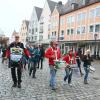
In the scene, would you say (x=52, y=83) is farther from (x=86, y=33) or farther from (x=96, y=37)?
(x=86, y=33)

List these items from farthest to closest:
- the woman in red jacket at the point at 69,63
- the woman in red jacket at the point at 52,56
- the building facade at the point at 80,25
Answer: the building facade at the point at 80,25
the woman in red jacket at the point at 69,63
the woman in red jacket at the point at 52,56

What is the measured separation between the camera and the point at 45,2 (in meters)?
70.5

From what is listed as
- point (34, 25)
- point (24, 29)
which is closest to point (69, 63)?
point (34, 25)

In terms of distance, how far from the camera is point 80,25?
1981 inches

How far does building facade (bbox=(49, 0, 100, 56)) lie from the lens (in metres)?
45.1

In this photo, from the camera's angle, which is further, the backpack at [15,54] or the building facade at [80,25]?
the building facade at [80,25]

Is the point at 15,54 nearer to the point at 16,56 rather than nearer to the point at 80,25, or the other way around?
the point at 16,56

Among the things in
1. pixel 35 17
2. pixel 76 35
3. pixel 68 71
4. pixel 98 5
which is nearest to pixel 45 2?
pixel 35 17

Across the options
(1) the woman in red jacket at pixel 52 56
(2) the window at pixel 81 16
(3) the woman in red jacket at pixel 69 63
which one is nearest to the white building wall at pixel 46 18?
(2) the window at pixel 81 16

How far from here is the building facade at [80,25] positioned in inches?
1775

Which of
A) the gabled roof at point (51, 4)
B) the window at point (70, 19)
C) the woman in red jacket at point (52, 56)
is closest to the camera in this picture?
the woman in red jacket at point (52, 56)

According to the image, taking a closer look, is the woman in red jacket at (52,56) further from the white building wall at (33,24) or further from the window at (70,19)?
the white building wall at (33,24)

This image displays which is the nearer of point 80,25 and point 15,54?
point 15,54

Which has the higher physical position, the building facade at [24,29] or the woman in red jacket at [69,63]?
the building facade at [24,29]
